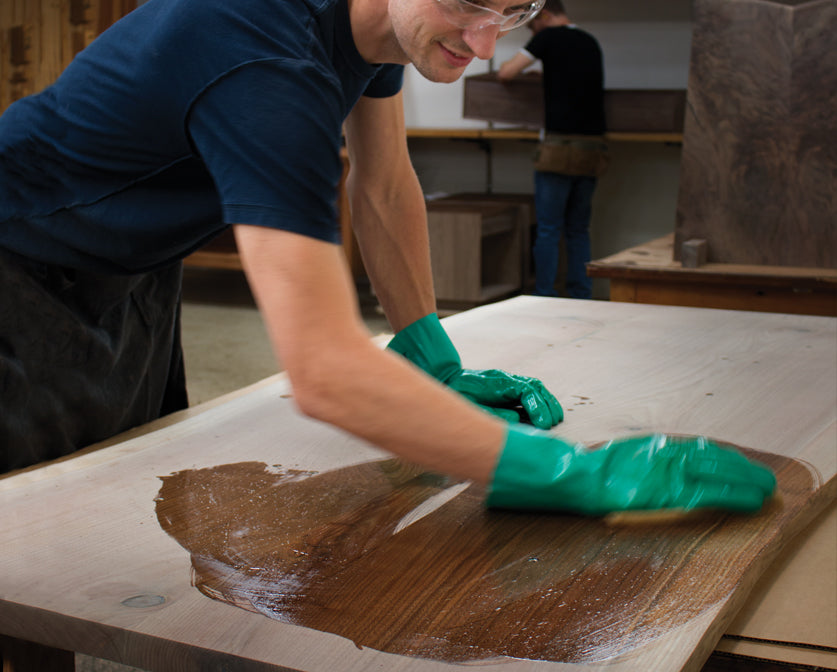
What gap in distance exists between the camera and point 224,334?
14.9ft

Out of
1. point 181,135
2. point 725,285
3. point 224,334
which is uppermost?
point 181,135

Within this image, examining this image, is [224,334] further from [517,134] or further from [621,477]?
[621,477]

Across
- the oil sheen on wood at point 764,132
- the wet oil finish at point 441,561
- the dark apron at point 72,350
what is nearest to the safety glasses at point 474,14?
the wet oil finish at point 441,561

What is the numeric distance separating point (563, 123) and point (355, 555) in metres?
3.89

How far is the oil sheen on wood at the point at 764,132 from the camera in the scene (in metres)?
2.48

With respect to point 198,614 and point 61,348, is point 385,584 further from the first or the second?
point 61,348

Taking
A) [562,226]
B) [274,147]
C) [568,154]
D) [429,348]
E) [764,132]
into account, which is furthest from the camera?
[562,226]

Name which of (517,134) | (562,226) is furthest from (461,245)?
(517,134)

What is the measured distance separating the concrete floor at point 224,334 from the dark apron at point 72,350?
76.0 inches

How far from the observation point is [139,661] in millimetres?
722

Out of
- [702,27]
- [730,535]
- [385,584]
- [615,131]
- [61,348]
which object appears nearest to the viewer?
[385,584]

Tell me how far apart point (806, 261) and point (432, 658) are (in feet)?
7.40

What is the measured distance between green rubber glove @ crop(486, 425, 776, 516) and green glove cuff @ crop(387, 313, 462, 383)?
1.37ft

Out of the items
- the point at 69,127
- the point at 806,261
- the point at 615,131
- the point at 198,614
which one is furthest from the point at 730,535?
the point at 615,131
